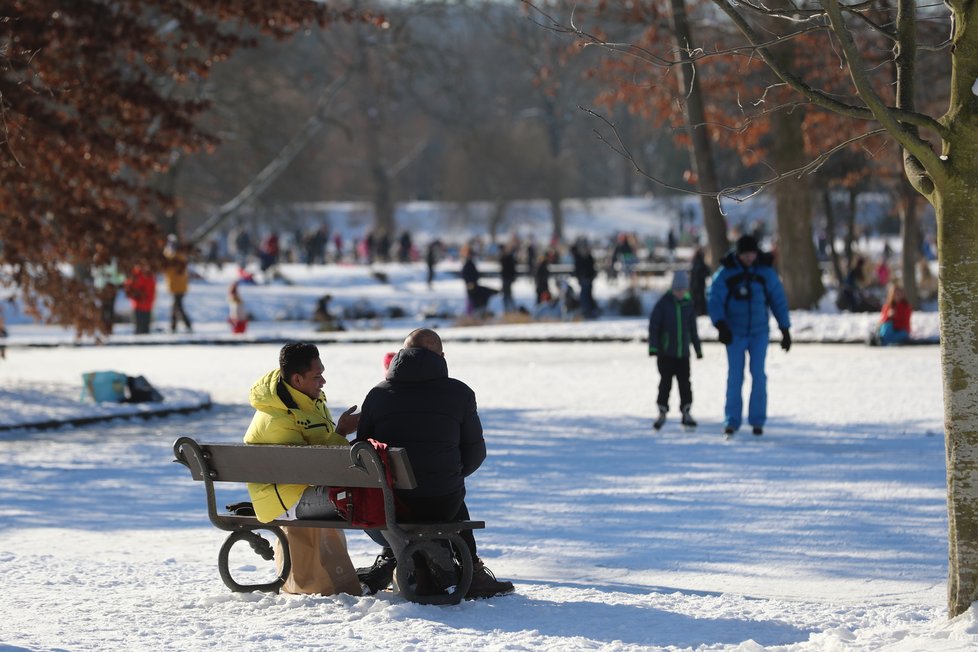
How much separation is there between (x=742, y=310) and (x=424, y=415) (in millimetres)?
6666

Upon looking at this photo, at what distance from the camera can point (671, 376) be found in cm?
1452

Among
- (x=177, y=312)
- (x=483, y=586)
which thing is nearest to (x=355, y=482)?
(x=483, y=586)

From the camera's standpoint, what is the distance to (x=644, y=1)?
2922 cm

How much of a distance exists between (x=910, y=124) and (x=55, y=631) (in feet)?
14.0

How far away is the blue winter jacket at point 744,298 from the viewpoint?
1369 cm

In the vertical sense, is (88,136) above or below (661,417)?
above

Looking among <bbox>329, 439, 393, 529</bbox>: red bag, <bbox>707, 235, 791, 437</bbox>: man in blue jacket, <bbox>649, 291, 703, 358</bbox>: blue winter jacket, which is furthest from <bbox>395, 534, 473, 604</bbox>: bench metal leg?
<bbox>649, 291, 703, 358</bbox>: blue winter jacket

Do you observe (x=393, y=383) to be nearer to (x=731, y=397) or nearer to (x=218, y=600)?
(x=218, y=600)

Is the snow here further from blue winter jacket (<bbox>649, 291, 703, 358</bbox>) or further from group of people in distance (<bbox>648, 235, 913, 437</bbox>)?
blue winter jacket (<bbox>649, 291, 703, 358</bbox>)

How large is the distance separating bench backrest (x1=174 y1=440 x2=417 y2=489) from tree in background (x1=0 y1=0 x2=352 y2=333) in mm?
9564

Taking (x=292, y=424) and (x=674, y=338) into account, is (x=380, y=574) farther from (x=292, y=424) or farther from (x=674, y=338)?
(x=674, y=338)

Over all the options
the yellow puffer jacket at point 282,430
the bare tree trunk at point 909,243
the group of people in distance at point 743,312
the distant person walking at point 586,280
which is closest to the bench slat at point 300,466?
the yellow puffer jacket at point 282,430

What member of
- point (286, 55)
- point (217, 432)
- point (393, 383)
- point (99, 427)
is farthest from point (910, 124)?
point (286, 55)

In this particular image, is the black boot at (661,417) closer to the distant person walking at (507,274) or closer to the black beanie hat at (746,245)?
the black beanie hat at (746,245)
